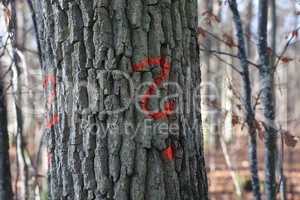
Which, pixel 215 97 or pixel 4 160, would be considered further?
pixel 215 97

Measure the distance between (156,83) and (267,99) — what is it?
1767mm

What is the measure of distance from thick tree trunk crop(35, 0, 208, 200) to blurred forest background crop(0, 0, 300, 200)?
1.06 feet

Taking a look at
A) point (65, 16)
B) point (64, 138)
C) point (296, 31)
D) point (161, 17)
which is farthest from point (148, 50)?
point (296, 31)

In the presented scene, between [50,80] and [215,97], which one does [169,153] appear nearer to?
→ [50,80]

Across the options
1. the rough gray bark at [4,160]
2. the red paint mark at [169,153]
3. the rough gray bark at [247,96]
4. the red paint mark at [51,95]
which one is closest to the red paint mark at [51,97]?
the red paint mark at [51,95]

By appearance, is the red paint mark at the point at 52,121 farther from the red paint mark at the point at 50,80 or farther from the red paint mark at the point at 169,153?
the red paint mark at the point at 169,153

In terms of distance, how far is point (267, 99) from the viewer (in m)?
3.64

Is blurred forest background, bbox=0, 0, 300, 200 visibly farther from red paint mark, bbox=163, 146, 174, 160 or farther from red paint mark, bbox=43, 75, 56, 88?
red paint mark, bbox=163, 146, 174, 160

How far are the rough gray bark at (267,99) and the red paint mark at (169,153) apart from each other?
164cm

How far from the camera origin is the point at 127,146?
2041 mm

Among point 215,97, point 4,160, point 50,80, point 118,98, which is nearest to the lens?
point 118,98

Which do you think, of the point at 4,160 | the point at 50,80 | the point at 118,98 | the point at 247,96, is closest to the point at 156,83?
the point at 118,98

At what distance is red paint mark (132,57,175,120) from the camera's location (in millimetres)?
2045

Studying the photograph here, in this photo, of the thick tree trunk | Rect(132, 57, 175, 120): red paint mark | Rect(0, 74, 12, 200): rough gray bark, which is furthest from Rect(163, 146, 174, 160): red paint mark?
Rect(0, 74, 12, 200): rough gray bark
